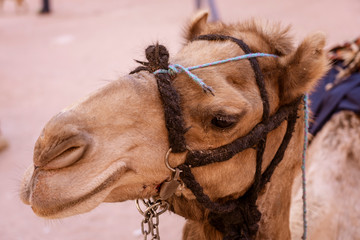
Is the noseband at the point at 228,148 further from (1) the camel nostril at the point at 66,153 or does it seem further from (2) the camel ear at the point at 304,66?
(1) the camel nostril at the point at 66,153

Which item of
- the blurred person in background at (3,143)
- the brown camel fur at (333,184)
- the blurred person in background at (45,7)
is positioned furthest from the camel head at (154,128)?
the blurred person in background at (45,7)

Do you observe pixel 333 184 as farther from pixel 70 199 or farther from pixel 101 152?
pixel 70 199

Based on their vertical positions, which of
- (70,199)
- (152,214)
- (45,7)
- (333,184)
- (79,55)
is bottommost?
(45,7)

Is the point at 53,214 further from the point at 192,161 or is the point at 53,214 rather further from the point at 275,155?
the point at 275,155

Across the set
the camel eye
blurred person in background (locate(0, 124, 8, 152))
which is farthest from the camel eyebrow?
blurred person in background (locate(0, 124, 8, 152))

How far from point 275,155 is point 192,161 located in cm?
54

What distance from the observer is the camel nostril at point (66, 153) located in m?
1.58

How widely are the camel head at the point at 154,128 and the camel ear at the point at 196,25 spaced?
10.7 inches

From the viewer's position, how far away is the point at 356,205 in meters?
2.86

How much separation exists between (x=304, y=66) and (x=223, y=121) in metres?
0.52

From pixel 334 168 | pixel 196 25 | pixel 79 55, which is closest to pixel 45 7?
pixel 79 55

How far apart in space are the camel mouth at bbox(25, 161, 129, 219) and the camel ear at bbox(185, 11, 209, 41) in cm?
120

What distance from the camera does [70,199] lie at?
5.31ft

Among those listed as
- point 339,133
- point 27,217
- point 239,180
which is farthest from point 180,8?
point 239,180
